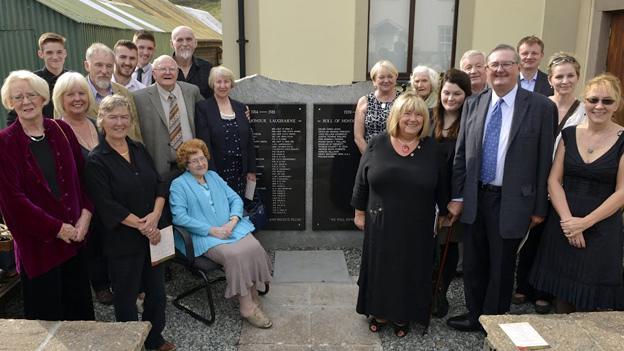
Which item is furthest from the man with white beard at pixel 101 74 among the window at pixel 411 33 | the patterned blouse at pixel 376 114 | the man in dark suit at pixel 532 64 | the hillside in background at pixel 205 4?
the hillside in background at pixel 205 4

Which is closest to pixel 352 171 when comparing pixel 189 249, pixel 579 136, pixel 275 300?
pixel 275 300

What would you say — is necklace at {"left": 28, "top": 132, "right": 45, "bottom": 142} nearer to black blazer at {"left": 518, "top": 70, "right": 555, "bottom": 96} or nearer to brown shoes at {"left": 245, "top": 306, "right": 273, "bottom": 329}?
brown shoes at {"left": 245, "top": 306, "right": 273, "bottom": 329}

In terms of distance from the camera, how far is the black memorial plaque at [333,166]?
5453mm

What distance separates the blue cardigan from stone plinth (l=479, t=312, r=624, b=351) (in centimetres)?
216

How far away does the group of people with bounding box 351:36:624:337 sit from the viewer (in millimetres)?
3352

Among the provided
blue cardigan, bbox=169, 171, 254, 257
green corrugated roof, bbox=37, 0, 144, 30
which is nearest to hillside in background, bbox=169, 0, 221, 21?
green corrugated roof, bbox=37, 0, 144, 30

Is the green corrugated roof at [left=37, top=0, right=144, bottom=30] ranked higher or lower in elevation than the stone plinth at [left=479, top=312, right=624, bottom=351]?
higher

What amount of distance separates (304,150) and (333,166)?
1.22 feet

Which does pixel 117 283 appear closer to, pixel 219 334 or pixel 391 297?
pixel 219 334

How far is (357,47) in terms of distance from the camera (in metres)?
7.19

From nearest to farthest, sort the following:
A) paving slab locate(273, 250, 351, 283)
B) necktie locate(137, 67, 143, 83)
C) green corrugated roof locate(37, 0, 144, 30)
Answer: paving slab locate(273, 250, 351, 283)
necktie locate(137, 67, 143, 83)
green corrugated roof locate(37, 0, 144, 30)

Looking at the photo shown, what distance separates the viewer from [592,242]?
11.0ft

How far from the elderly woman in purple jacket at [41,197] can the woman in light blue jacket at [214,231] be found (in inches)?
34.2

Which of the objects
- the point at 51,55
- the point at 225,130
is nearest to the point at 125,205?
the point at 225,130
